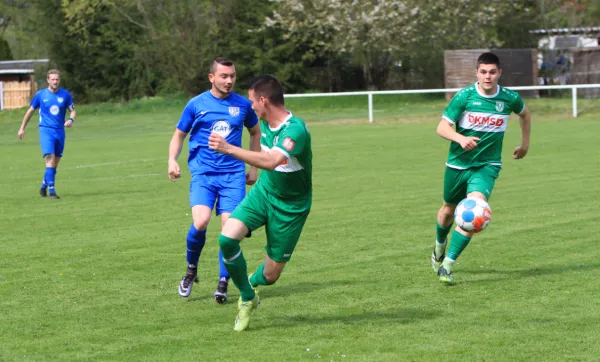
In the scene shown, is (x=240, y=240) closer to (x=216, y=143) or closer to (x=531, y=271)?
(x=216, y=143)

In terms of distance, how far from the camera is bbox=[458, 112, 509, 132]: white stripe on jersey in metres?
8.98

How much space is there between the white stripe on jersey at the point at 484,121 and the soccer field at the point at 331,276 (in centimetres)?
134

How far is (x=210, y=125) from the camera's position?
335 inches

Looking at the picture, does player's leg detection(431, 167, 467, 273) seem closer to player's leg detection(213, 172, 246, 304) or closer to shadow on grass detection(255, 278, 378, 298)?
shadow on grass detection(255, 278, 378, 298)

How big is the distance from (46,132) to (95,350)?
10707mm

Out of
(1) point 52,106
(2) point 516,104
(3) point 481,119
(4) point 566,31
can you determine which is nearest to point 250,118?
(3) point 481,119

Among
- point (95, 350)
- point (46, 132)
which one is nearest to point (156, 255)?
point (95, 350)

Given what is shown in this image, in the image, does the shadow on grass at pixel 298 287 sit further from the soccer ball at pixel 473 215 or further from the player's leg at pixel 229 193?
the soccer ball at pixel 473 215

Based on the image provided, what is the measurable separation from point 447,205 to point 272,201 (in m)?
2.78

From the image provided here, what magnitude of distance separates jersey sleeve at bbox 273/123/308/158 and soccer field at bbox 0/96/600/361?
50.6 inches

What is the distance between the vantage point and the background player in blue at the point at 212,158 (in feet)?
27.3

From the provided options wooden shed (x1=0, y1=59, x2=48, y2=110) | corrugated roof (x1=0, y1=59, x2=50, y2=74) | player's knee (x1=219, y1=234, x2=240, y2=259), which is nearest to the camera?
player's knee (x1=219, y1=234, x2=240, y2=259)

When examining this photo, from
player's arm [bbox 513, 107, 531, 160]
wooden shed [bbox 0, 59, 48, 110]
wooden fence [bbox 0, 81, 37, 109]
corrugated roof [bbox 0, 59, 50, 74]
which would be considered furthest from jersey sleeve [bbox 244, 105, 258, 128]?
corrugated roof [bbox 0, 59, 50, 74]

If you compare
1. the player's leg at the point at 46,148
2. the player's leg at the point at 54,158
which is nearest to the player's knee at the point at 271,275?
the player's leg at the point at 54,158
